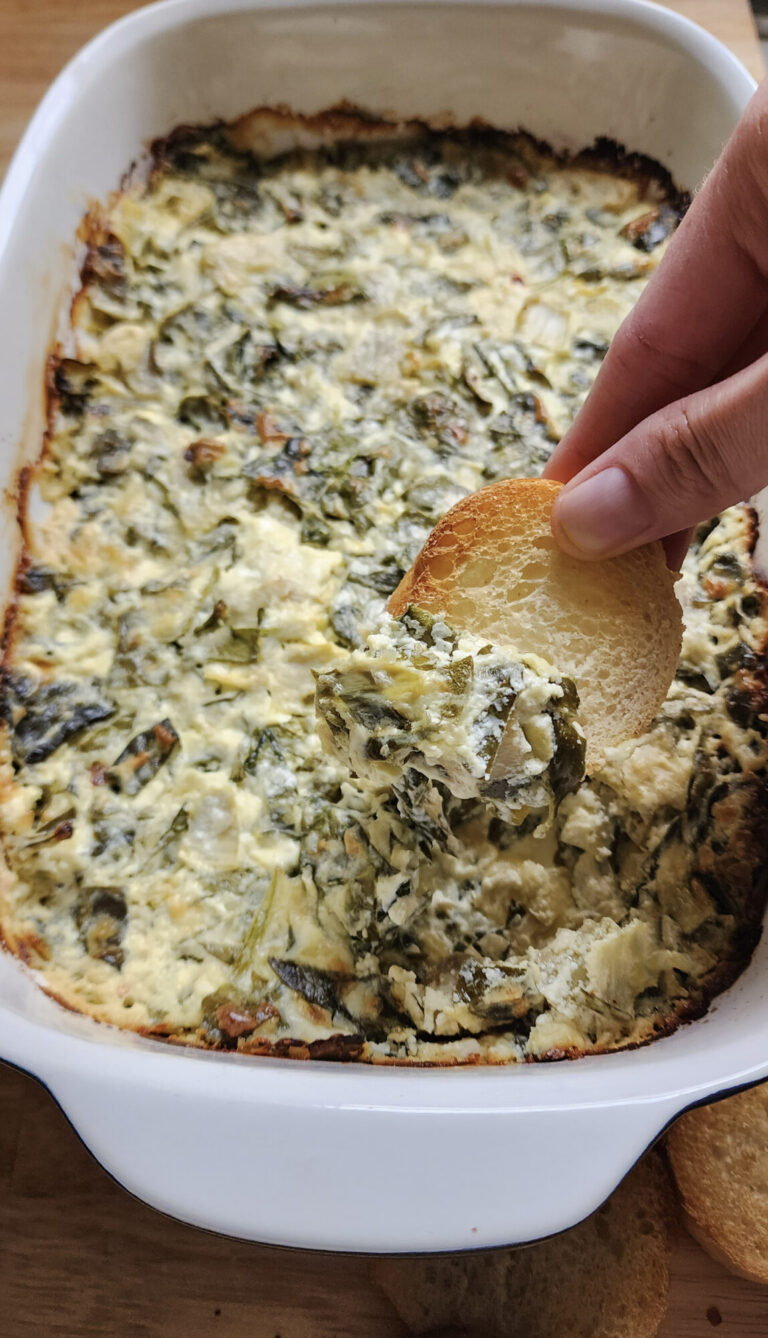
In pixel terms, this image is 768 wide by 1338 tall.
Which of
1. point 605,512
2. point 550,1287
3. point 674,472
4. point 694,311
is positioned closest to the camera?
point 674,472

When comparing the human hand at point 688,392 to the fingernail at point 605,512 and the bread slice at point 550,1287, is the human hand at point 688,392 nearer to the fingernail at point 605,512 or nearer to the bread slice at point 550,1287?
the fingernail at point 605,512

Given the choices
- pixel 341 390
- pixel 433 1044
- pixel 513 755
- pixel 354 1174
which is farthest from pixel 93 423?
pixel 354 1174

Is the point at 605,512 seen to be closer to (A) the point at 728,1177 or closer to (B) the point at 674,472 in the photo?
(B) the point at 674,472

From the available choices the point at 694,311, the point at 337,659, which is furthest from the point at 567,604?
the point at 694,311

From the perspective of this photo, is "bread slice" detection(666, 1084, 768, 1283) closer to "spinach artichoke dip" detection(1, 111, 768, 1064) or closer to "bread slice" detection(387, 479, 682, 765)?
"spinach artichoke dip" detection(1, 111, 768, 1064)

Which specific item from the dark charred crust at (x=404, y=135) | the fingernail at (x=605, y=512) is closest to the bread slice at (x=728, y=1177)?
the fingernail at (x=605, y=512)

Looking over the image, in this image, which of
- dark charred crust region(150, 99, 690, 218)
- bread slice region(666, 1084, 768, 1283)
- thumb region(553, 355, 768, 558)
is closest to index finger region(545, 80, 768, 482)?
thumb region(553, 355, 768, 558)

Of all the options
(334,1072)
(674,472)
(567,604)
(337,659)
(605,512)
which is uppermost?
(674,472)
